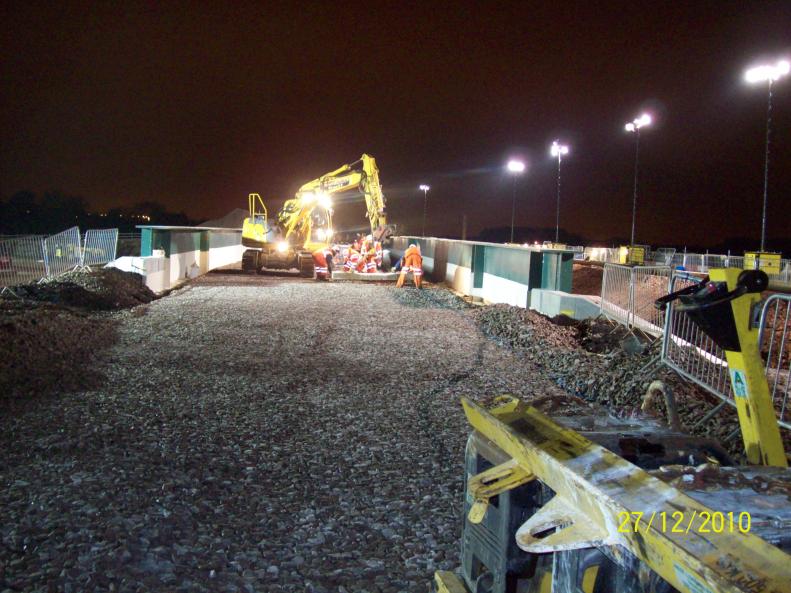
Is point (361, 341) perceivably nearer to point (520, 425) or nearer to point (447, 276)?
point (520, 425)

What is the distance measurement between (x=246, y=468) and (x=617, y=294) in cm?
940

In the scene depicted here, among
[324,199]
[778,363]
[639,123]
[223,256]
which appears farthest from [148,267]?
[639,123]

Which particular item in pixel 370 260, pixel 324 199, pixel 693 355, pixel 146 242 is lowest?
pixel 693 355

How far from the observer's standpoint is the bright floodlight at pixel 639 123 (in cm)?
3903

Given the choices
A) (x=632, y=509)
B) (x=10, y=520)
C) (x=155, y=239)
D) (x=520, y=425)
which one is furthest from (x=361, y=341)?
(x=155, y=239)

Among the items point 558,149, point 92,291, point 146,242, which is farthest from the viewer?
point 558,149

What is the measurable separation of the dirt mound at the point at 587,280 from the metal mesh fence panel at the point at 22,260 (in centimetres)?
1853

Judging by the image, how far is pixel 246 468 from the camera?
223 inches

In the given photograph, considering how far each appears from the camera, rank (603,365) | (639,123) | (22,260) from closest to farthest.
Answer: (603,365) → (22,260) → (639,123)

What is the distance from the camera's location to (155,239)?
21.3 metres

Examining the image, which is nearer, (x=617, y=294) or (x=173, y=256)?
(x=617, y=294)

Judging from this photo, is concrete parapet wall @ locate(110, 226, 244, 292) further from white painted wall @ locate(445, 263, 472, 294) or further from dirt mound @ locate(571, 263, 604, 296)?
dirt mound @ locate(571, 263, 604, 296)

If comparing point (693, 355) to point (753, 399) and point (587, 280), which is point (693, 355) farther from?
point (587, 280)

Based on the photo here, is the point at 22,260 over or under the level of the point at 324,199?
under
